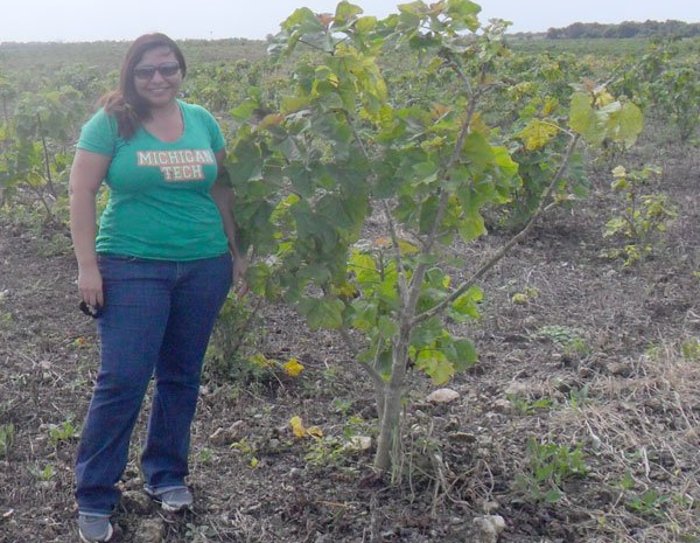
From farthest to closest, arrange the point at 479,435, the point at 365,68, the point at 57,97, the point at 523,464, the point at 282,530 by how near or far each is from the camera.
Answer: the point at 57,97
the point at 479,435
the point at 523,464
the point at 282,530
the point at 365,68

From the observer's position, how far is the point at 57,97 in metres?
6.32

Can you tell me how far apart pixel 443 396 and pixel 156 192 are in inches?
64.2

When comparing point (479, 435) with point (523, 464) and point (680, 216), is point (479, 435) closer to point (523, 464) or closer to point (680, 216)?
point (523, 464)

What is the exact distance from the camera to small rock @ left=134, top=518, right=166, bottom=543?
284 centimetres

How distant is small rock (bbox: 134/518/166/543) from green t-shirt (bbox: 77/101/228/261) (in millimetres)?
847

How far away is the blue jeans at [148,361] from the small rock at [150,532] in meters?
0.12

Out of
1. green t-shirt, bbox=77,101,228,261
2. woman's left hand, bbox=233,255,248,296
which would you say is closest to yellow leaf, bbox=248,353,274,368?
woman's left hand, bbox=233,255,248,296

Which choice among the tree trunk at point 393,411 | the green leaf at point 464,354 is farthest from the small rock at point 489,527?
the green leaf at point 464,354

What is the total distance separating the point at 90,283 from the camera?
2.67 metres

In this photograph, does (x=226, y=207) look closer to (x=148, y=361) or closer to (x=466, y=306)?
(x=148, y=361)

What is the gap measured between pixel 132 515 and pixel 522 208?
419 cm

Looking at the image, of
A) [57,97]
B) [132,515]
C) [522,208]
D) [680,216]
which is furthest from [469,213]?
[680,216]

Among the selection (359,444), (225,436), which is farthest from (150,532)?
(359,444)

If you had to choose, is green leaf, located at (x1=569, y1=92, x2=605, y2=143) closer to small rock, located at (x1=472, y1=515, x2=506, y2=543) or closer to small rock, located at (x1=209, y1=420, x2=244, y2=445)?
small rock, located at (x1=472, y1=515, x2=506, y2=543)
